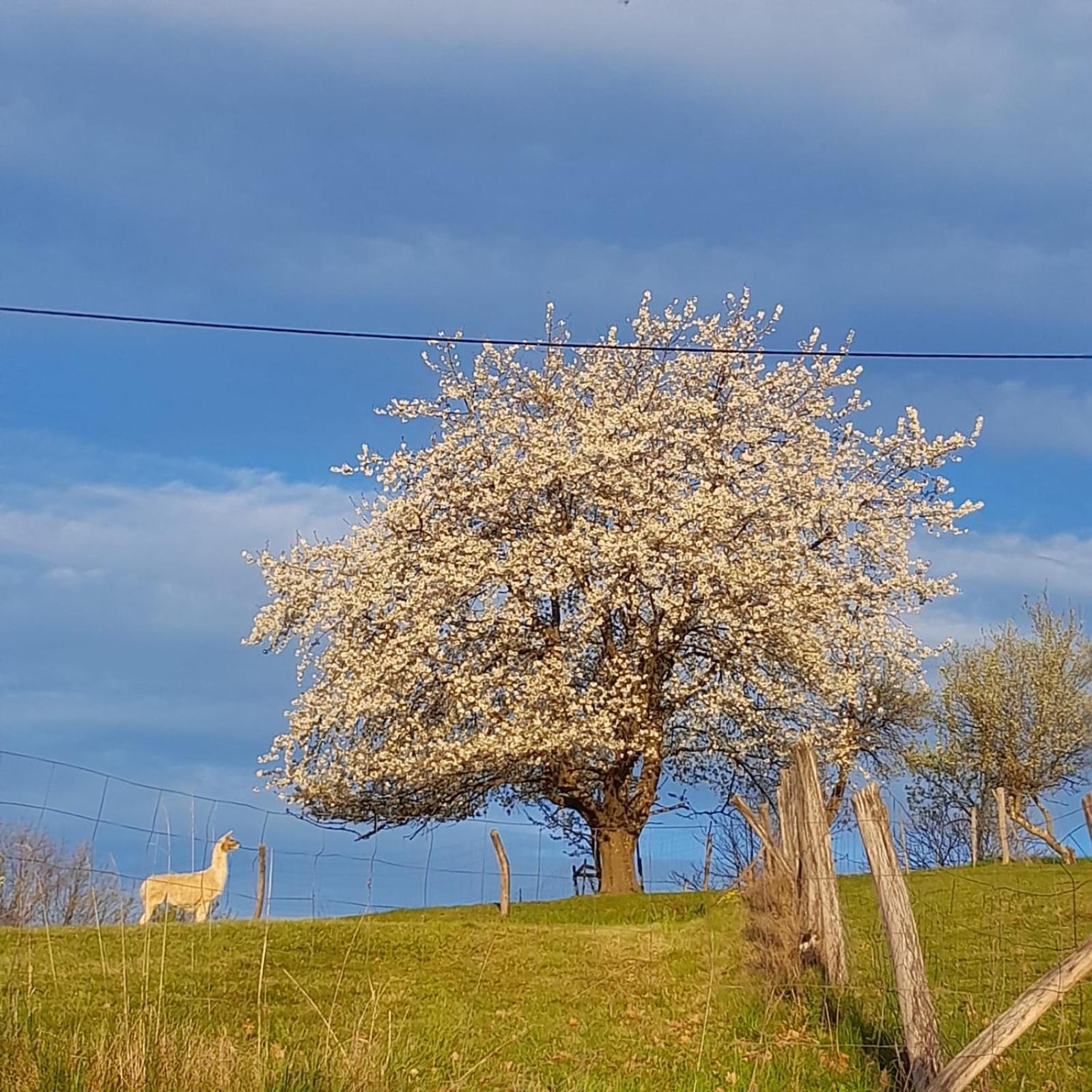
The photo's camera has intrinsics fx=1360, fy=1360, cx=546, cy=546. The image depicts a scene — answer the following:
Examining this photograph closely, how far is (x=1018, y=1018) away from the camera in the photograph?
7.25 meters

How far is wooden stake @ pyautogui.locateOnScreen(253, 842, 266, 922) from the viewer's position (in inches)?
768

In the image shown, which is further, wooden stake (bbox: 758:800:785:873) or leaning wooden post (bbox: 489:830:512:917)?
leaning wooden post (bbox: 489:830:512:917)

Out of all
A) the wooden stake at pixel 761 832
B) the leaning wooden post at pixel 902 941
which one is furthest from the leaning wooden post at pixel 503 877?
the leaning wooden post at pixel 902 941

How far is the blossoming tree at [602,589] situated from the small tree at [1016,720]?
40.3 ft

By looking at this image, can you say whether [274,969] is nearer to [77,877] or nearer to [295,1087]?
[77,877]

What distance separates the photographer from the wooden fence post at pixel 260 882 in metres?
19.5

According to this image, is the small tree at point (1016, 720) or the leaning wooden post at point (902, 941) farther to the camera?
the small tree at point (1016, 720)

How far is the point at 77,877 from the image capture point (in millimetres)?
15023

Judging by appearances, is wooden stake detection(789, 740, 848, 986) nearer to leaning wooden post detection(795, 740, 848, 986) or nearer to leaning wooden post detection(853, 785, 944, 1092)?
leaning wooden post detection(795, 740, 848, 986)

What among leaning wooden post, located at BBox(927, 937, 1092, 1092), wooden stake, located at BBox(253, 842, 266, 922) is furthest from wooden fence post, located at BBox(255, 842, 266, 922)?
leaning wooden post, located at BBox(927, 937, 1092, 1092)

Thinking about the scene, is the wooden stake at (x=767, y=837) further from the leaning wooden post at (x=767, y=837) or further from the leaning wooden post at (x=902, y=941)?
the leaning wooden post at (x=902, y=941)

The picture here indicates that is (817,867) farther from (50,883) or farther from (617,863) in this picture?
(617,863)

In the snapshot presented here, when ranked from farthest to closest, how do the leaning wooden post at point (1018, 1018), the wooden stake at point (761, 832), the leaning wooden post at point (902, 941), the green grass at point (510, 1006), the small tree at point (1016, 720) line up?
1. the small tree at point (1016, 720)
2. the wooden stake at point (761, 832)
3. the leaning wooden post at point (902, 941)
4. the green grass at point (510, 1006)
5. the leaning wooden post at point (1018, 1018)

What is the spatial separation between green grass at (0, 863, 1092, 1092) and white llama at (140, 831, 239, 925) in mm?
470
